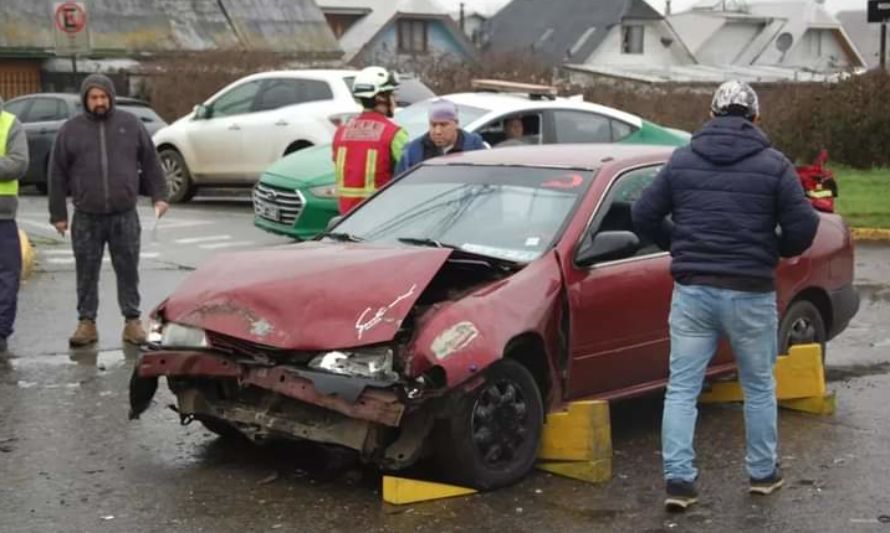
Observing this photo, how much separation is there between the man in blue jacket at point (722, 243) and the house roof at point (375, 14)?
55.9 meters

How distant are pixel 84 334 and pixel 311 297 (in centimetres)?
400

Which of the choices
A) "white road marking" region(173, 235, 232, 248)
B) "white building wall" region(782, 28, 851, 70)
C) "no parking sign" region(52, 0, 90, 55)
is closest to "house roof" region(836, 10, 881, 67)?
"white building wall" region(782, 28, 851, 70)

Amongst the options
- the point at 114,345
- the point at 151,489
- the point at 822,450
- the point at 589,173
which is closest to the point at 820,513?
the point at 822,450

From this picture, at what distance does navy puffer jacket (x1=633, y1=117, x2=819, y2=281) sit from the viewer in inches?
247

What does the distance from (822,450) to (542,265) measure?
176 centimetres

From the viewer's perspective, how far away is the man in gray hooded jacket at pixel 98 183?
9.79 m

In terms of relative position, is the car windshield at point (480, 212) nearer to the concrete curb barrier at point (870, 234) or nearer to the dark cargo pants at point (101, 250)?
the dark cargo pants at point (101, 250)

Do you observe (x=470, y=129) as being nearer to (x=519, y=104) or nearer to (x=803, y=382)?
(x=519, y=104)

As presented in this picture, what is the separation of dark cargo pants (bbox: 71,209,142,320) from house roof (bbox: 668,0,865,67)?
68367 mm

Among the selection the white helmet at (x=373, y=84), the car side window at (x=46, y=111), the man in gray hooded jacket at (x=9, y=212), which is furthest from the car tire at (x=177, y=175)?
the white helmet at (x=373, y=84)

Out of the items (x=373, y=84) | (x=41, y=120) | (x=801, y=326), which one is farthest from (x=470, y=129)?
(x=41, y=120)

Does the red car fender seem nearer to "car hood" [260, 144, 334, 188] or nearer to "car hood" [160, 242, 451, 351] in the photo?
"car hood" [160, 242, 451, 351]

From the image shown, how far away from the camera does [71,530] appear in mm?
6152

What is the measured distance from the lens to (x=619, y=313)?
291 inches
